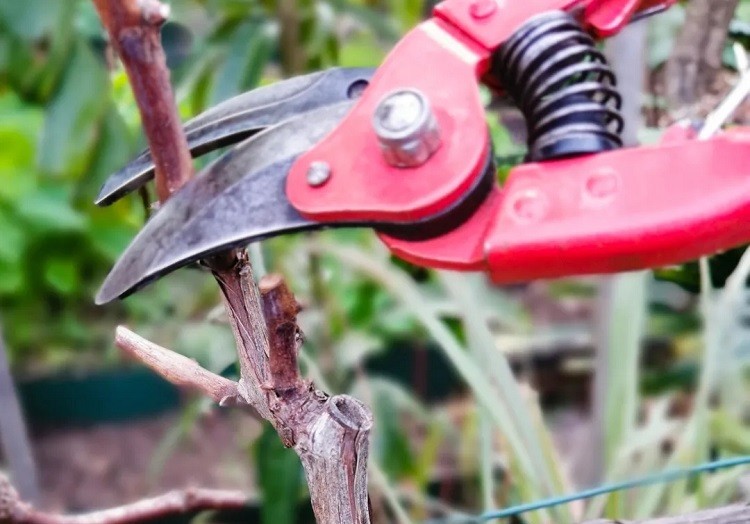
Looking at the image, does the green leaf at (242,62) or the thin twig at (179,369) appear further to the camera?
the green leaf at (242,62)

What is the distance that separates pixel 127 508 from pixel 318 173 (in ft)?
0.82

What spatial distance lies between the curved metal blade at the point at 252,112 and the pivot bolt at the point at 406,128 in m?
0.05

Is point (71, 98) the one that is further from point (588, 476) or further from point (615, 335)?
point (588, 476)

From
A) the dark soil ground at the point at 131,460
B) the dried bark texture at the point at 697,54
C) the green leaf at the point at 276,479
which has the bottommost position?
the dark soil ground at the point at 131,460

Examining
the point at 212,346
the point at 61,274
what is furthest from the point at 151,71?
the point at 61,274

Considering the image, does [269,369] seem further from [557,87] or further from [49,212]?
[49,212]

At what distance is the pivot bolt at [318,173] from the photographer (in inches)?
11.9

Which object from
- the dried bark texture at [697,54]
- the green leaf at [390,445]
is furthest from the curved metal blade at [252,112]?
the green leaf at [390,445]

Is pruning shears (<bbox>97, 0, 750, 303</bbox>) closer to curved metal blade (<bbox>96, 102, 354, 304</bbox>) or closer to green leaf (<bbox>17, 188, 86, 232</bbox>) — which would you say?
curved metal blade (<bbox>96, 102, 354, 304</bbox>)

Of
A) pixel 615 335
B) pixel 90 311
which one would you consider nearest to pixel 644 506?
pixel 615 335

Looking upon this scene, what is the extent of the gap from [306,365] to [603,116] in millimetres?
301

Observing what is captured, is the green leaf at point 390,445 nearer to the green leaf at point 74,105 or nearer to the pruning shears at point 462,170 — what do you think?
the green leaf at point 74,105

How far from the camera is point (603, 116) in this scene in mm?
312

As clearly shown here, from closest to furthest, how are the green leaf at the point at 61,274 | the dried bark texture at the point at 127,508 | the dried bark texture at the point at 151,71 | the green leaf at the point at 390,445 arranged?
the dried bark texture at the point at 151,71 < the dried bark texture at the point at 127,508 < the green leaf at the point at 390,445 < the green leaf at the point at 61,274
